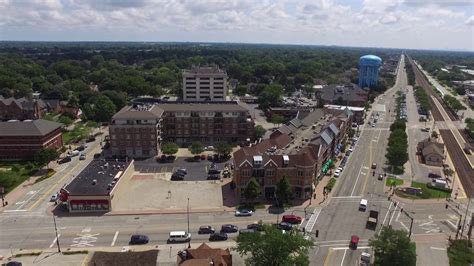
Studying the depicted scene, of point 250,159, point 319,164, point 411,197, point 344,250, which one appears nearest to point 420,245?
point 344,250

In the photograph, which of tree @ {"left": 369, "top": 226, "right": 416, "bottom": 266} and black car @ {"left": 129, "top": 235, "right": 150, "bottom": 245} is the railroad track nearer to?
tree @ {"left": 369, "top": 226, "right": 416, "bottom": 266}

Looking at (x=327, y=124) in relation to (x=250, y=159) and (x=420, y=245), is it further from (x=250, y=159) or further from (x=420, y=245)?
(x=420, y=245)

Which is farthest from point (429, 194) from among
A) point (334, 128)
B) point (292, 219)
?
point (292, 219)

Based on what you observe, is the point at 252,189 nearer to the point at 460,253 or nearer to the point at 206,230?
the point at 206,230

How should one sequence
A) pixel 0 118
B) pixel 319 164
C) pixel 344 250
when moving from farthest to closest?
1. pixel 0 118
2. pixel 319 164
3. pixel 344 250

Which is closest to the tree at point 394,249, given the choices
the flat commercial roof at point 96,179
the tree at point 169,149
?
the flat commercial roof at point 96,179
